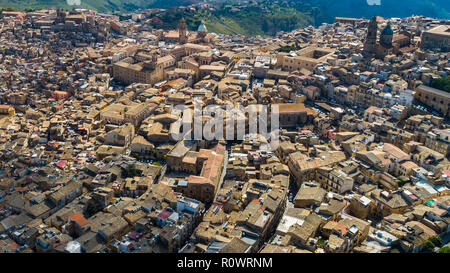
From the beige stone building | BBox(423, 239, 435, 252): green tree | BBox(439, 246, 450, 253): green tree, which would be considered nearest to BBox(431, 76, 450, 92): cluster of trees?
the beige stone building

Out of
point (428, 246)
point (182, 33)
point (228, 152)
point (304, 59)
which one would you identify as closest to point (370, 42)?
point (304, 59)

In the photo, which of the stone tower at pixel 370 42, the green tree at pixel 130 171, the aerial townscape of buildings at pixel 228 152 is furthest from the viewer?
the stone tower at pixel 370 42

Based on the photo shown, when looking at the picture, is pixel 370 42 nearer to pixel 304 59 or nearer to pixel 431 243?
pixel 304 59

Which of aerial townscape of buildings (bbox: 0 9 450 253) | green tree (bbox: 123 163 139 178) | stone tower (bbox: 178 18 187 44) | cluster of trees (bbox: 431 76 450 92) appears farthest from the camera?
stone tower (bbox: 178 18 187 44)

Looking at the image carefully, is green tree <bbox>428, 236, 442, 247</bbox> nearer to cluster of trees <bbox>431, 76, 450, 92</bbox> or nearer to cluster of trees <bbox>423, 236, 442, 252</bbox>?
cluster of trees <bbox>423, 236, 442, 252</bbox>

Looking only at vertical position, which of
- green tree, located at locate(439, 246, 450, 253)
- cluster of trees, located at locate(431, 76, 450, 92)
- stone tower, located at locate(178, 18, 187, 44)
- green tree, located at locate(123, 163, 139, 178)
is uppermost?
stone tower, located at locate(178, 18, 187, 44)

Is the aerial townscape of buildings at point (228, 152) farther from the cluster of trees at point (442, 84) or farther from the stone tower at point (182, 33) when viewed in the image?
the stone tower at point (182, 33)

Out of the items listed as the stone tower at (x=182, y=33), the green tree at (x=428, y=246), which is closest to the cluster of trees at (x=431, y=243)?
the green tree at (x=428, y=246)
